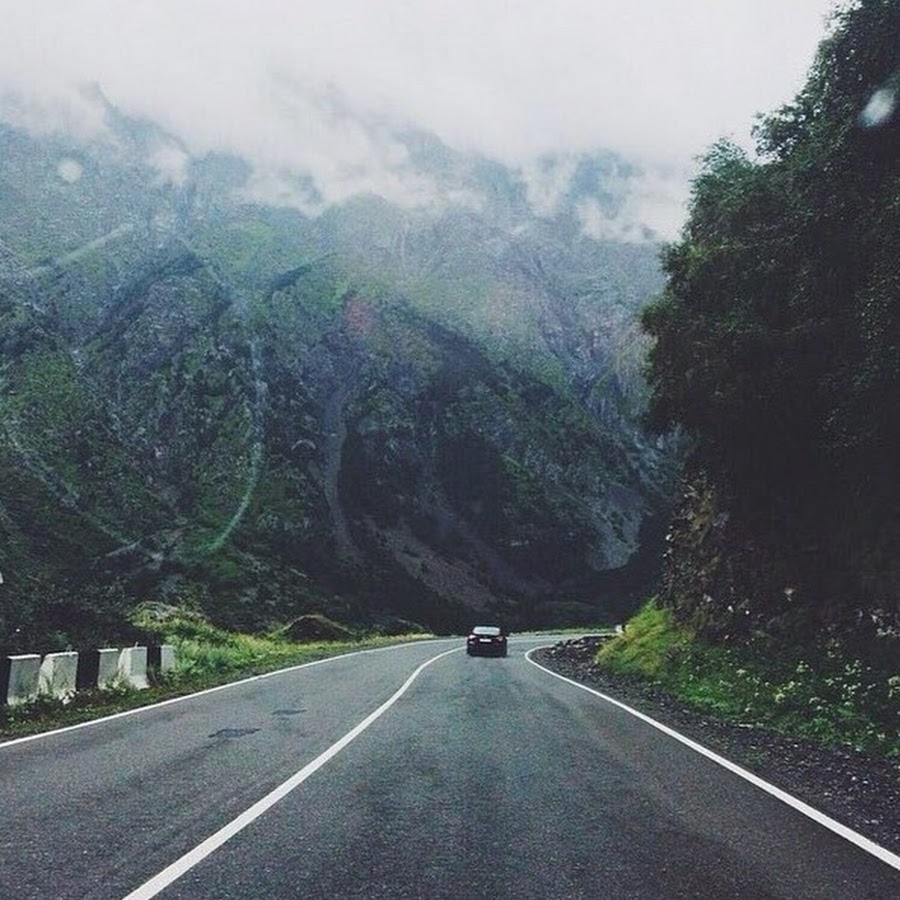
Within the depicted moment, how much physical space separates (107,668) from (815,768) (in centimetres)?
1417

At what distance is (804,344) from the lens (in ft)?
63.5

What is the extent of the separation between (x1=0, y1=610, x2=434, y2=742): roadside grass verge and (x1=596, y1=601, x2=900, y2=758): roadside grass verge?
11.6m

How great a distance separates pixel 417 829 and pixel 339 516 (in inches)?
6065

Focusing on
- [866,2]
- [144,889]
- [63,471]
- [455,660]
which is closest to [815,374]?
[866,2]

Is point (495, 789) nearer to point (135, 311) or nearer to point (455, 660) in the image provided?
point (455, 660)

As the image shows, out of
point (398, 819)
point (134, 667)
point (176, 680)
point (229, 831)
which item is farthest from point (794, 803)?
point (176, 680)

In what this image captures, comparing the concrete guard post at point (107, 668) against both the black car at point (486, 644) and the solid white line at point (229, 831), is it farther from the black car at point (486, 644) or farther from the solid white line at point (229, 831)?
the black car at point (486, 644)

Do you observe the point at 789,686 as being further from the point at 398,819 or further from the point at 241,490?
the point at 241,490

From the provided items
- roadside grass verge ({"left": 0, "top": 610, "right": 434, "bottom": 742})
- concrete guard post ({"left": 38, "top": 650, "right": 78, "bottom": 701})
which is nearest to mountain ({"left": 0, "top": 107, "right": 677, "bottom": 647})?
roadside grass verge ({"left": 0, "top": 610, "right": 434, "bottom": 742})

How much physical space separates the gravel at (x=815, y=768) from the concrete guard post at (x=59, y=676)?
11113 millimetres

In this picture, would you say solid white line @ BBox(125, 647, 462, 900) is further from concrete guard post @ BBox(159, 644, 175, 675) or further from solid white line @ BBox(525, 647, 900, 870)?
concrete guard post @ BBox(159, 644, 175, 675)

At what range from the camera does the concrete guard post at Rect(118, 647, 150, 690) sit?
18844 mm

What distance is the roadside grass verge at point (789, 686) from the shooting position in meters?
13.1

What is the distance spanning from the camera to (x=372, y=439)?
190750 mm
